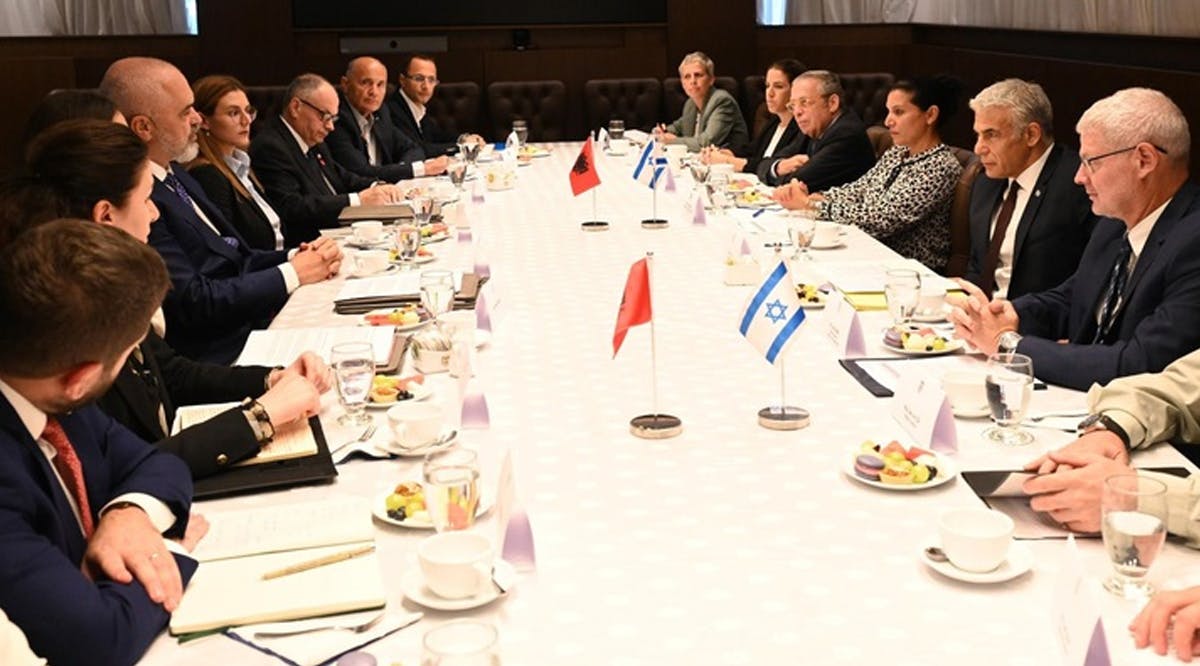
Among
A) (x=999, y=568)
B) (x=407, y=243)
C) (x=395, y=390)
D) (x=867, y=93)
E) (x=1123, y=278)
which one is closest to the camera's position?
(x=999, y=568)

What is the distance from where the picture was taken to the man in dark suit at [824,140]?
5.69 metres

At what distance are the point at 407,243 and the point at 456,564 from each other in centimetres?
232

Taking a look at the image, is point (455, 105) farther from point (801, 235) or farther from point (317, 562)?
point (317, 562)

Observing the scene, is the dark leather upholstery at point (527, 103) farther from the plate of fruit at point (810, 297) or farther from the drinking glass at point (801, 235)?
the plate of fruit at point (810, 297)

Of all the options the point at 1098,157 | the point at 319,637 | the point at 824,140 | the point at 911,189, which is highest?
the point at 1098,157

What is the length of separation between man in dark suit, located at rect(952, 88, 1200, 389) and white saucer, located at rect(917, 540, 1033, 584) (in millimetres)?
877

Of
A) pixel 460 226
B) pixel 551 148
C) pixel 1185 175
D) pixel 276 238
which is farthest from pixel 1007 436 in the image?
pixel 551 148

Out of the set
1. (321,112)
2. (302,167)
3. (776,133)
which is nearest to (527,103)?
(776,133)

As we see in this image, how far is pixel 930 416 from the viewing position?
6.95 feet

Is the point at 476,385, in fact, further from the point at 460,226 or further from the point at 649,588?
the point at 460,226

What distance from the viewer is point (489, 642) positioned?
4.09ft

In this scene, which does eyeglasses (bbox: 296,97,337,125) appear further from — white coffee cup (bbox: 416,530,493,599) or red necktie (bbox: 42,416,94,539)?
white coffee cup (bbox: 416,530,493,599)

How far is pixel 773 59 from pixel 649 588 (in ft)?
28.5

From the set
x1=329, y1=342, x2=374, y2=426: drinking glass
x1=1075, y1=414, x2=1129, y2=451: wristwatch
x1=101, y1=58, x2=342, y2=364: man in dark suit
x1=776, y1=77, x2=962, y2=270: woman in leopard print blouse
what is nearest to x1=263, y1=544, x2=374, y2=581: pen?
x1=329, y1=342, x2=374, y2=426: drinking glass
